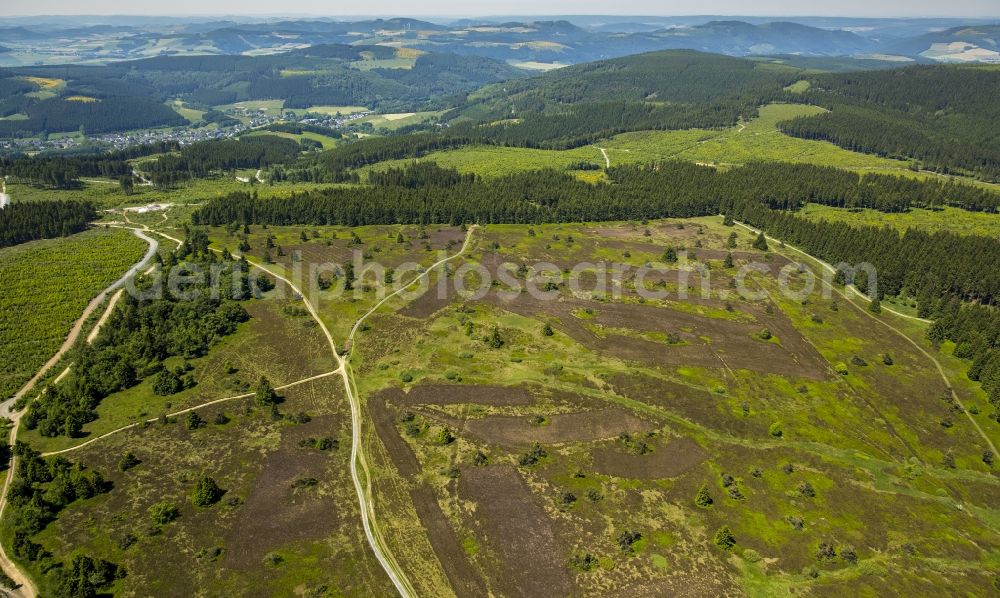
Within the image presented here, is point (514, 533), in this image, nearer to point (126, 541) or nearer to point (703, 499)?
point (703, 499)

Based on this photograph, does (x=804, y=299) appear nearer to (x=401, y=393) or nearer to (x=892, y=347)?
(x=892, y=347)

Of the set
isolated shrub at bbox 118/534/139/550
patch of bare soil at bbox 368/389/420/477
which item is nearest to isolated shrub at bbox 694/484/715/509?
patch of bare soil at bbox 368/389/420/477

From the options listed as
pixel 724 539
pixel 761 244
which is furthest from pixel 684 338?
pixel 761 244

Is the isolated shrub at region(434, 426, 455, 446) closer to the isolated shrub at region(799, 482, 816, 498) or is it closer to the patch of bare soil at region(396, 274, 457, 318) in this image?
the patch of bare soil at region(396, 274, 457, 318)

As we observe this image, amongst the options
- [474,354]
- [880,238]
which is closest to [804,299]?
[880,238]

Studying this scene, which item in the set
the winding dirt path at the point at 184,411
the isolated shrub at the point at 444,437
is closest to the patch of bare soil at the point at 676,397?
the isolated shrub at the point at 444,437

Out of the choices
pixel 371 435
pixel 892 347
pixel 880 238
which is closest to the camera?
pixel 371 435
